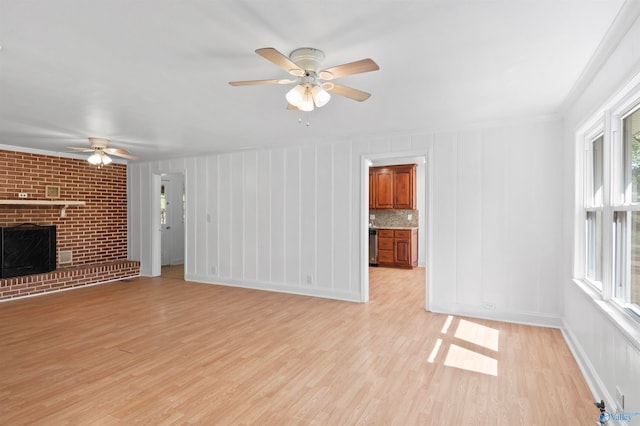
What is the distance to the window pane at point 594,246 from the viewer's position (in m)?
3.00

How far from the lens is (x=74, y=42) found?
7.26 feet

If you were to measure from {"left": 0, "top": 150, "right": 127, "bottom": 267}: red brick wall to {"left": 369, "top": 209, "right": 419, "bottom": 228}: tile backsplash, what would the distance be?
5.72 meters

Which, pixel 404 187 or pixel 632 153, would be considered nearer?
pixel 632 153

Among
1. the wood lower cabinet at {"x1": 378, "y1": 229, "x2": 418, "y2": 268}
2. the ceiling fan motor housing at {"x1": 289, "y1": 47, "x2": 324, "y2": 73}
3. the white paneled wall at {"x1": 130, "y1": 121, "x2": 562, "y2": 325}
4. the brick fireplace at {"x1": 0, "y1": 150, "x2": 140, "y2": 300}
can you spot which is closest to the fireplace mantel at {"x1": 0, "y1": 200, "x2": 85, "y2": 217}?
the brick fireplace at {"x1": 0, "y1": 150, "x2": 140, "y2": 300}

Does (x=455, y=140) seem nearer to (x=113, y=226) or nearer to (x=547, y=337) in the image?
(x=547, y=337)

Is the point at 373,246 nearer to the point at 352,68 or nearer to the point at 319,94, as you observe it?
the point at 319,94

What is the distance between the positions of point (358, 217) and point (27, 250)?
17.5ft

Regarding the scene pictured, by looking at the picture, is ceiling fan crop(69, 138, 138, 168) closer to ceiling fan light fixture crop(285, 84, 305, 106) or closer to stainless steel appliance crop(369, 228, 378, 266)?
ceiling fan light fixture crop(285, 84, 305, 106)

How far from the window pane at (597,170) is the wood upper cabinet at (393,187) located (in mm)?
4947

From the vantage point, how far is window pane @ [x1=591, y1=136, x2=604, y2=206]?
3031 mm

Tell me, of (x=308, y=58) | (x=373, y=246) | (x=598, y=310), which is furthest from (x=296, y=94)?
(x=373, y=246)

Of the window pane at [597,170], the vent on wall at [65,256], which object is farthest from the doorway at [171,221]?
the window pane at [597,170]

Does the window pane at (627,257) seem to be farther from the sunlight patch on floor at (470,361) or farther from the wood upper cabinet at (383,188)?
the wood upper cabinet at (383,188)

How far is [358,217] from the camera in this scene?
5238 mm
